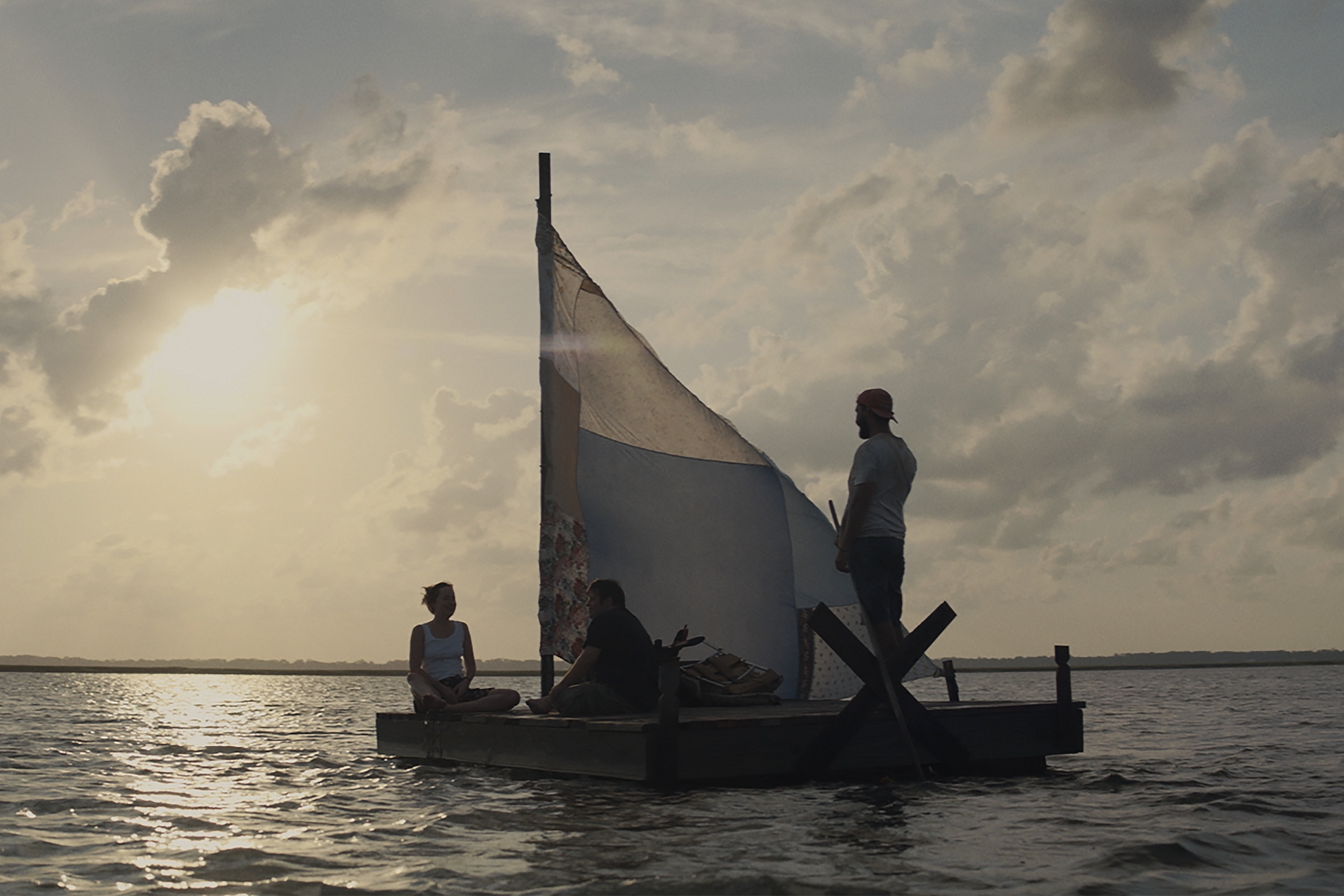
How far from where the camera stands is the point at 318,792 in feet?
39.0

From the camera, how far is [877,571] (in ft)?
34.4

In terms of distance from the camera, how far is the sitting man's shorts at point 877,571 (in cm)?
1041

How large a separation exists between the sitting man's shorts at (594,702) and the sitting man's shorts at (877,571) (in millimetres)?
2452

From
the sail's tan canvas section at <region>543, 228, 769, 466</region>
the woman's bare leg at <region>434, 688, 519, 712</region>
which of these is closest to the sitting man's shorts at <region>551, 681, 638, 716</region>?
the woman's bare leg at <region>434, 688, 519, 712</region>

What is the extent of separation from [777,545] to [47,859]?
8.64 metres

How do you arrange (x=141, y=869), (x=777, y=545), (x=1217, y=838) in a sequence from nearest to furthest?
1. (x=141, y=869)
2. (x=1217, y=838)
3. (x=777, y=545)

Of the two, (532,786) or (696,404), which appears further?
(696,404)

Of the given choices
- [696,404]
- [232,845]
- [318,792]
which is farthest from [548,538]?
[232,845]

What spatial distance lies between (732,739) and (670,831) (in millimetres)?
2174

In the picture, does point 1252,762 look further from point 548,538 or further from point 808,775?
point 548,538

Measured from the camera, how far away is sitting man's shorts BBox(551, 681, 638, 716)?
11.4m

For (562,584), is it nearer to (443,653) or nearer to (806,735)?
(443,653)

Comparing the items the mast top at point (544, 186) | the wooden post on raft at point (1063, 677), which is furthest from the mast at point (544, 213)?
the wooden post on raft at point (1063, 677)

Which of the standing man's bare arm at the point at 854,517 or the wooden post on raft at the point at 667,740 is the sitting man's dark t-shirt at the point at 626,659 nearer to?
the wooden post on raft at the point at 667,740
